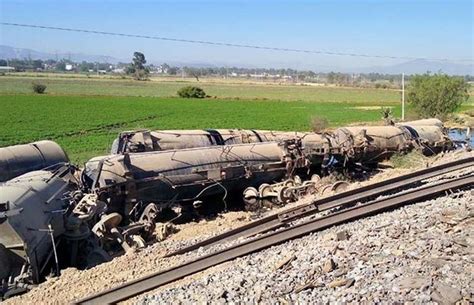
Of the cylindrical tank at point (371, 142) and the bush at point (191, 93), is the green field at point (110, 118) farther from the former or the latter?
the cylindrical tank at point (371, 142)

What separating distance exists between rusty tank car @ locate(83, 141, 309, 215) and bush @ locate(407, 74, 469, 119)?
23667 mm

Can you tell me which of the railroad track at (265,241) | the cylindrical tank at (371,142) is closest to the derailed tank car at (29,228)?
the railroad track at (265,241)

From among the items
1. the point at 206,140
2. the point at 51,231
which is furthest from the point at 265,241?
the point at 206,140

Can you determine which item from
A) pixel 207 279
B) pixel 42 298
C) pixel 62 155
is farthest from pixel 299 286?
pixel 62 155

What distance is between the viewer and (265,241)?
25.0ft

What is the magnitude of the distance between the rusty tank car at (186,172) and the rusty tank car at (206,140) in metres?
0.86

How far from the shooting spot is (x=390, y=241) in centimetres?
662

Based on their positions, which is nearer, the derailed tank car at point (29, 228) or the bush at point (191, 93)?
the derailed tank car at point (29, 228)

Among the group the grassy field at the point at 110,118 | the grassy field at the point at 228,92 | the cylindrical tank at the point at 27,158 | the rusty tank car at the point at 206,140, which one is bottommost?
the grassy field at the point at 110,118

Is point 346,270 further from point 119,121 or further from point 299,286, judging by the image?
point 119,121

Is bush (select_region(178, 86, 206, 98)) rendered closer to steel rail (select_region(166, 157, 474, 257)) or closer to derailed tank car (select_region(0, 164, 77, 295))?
derailed tank car (select_region(0, 164, 77, 295))

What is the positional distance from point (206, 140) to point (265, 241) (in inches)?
399

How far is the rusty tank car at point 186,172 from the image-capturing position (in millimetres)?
13383

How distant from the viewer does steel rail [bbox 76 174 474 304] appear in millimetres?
6598
